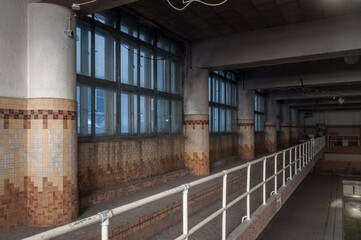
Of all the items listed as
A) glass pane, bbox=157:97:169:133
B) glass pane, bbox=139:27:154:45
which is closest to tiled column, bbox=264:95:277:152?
glass pane, bbox=157:97:169:133

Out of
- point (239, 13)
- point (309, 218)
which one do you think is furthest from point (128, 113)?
point (309, 218)

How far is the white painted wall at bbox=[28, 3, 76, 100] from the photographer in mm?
3686

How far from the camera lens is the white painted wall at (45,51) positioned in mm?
3686

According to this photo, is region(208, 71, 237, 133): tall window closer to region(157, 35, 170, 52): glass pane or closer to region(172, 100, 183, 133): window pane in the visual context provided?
region(172, 100, 183, 133): window pane

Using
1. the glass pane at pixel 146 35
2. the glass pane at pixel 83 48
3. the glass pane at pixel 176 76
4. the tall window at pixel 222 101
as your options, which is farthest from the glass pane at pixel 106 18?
the tall window at pixel 222 101

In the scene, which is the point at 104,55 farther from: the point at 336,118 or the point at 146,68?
the point at 336,118

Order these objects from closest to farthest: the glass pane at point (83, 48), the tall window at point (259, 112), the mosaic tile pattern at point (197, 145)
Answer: the glass pane at point (83, 48) < the mosaic tile pattern at point (197, 145) < the tall window at point (259, 112)

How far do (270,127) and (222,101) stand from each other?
231 inches

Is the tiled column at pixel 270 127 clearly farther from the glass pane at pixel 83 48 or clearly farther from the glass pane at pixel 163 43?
the glass pane at pixel 83 48

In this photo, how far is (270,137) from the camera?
15.1 m

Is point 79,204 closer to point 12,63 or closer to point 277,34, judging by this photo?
point 12,63

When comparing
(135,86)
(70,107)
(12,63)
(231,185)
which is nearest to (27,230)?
(70,107)

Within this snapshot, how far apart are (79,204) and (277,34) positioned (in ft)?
18.8

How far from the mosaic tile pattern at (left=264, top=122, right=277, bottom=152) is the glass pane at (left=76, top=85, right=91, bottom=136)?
1218 centimetres
